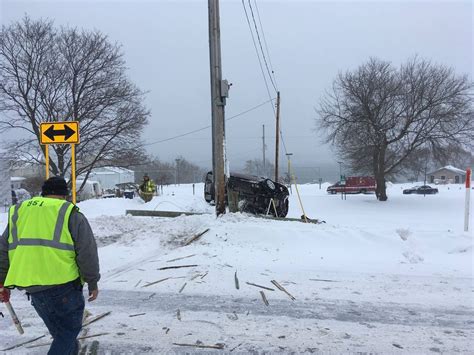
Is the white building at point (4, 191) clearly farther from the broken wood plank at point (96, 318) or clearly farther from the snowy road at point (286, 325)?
the snowy road at point (286, 325)

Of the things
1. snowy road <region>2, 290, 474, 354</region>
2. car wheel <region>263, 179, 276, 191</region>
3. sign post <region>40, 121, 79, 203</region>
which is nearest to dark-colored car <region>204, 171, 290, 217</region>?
car wheel <region>263, 179, 276, 191</region>

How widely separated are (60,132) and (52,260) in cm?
650

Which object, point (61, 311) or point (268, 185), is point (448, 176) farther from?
point (61, 311)

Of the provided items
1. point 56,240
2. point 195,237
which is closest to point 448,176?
point 195,237

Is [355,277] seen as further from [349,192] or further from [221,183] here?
[349,192]

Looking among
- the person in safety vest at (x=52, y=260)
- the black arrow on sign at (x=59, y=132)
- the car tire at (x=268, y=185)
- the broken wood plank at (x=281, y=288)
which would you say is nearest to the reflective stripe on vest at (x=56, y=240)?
the person in safety vest at (x=52, y=260)

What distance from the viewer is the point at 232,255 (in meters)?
8.09

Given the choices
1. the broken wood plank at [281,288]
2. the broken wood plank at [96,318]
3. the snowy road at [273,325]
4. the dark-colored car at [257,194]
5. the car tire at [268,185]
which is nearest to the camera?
the snowy road at [273,325]

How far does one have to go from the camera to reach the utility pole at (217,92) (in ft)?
37.4

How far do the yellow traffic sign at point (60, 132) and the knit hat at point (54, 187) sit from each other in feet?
19.2

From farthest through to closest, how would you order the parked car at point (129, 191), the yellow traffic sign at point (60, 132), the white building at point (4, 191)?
the parked car at point (129, 191) < the white building at point (4, 191) < the yellow traffic sign at point (60, 132)

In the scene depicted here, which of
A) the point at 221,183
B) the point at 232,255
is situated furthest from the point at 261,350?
the point at 221,183

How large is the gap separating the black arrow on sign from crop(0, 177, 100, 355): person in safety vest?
6.00m

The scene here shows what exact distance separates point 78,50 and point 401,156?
82.5ft
